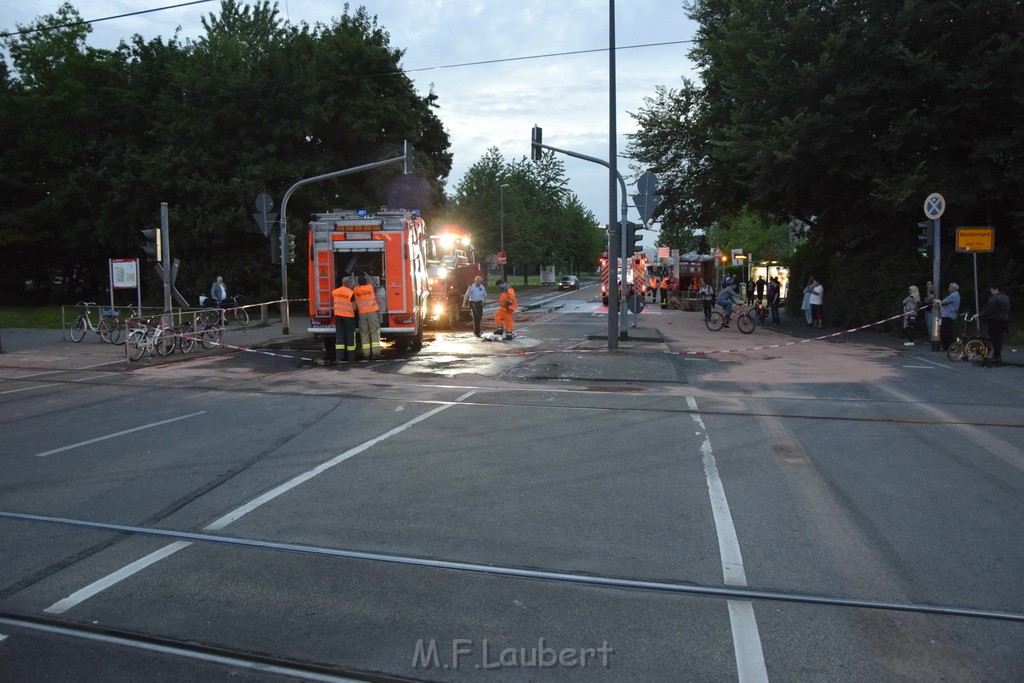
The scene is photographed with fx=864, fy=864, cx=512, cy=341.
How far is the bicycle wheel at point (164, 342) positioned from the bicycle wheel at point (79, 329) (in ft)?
17.3

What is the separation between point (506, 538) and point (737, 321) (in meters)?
22.4

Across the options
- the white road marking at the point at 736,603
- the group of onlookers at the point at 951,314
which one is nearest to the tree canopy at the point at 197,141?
the group of onlookers at the point at 951,314

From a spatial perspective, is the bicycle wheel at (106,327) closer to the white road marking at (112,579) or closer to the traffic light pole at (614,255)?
the traffic light pole at (614,255)

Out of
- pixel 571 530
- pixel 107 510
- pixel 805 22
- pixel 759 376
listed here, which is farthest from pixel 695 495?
pixel 805 22

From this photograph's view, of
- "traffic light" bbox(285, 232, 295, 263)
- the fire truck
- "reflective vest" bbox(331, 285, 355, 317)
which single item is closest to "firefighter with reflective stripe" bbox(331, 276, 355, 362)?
"reflective vest" bbox(331, 285, 355, 317)

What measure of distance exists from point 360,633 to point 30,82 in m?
46.8

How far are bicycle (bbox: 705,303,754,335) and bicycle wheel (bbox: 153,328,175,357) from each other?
15.8m

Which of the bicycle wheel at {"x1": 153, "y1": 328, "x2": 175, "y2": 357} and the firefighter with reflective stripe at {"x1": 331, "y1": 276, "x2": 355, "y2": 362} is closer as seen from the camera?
the firefighter with reflective stripe at {"x1": 331, "y1": 276, "x2": 355, "y2": 362}

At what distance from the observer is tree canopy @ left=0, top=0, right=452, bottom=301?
35.3m

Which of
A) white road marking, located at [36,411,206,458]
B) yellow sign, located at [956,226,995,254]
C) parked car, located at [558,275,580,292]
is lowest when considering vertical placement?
white road marking, located at [36,411,206,458]

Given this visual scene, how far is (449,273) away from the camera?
27.5m

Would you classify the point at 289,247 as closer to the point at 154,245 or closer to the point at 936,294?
the point at 154,245

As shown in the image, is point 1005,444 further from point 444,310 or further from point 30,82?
point 30,82

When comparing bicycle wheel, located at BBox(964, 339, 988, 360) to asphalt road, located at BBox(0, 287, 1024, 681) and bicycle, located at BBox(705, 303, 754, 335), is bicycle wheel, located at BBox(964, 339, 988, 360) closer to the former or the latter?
asphalt road, located at BBox(0, 287, 1024, 681)
